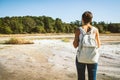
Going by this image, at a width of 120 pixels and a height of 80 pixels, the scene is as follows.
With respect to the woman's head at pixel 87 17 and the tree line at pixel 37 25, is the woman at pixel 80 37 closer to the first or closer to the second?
the woman's head at pixel 87 17

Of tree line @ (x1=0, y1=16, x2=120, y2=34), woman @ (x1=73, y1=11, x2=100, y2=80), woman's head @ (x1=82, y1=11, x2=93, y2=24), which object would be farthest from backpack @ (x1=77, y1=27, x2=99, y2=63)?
tree line @ (x1=0, y1=16, x2=120, y2=34)

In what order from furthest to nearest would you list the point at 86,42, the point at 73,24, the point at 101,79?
the point at 73,24, the point at 101,79, the point at 86,42

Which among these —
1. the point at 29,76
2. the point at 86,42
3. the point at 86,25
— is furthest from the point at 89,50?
the point at 29,76

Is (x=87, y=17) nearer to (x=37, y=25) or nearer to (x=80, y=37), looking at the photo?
(x=80, y=37)

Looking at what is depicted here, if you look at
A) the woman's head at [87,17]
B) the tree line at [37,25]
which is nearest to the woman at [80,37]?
the woman's head at [87,17]

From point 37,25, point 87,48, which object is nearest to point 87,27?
point 87,48

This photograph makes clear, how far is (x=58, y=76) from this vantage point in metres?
8.17

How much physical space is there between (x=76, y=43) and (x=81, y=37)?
152 mm

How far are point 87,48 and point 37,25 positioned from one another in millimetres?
97770

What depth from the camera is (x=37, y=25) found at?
10200 cm

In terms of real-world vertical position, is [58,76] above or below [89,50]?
below

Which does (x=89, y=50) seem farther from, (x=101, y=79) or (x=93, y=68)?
(x=101, y=79)

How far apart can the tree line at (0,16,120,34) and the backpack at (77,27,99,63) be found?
3086 inches

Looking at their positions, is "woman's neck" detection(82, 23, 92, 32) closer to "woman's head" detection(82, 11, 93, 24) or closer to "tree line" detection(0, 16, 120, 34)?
"woman's head" detection(82, 11, 93, 24)
